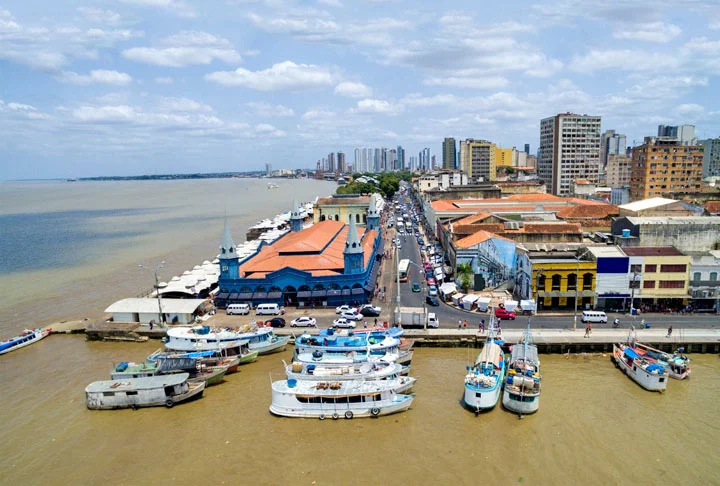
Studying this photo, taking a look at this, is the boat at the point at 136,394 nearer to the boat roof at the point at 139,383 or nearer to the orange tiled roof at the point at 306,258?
the boat roof at the point at 139,383

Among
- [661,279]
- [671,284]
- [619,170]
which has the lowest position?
[671,284]

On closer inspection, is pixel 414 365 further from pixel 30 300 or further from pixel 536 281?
pixel 30 300

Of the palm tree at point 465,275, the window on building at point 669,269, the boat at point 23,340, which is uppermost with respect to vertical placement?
the window on building at point 669,269

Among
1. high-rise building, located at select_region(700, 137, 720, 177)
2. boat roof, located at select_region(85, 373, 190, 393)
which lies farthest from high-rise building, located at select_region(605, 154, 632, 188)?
boat roof, located at select_region(85, 373, 190, 393)

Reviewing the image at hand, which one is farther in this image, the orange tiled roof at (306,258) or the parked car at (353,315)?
the orange tiled roof at (306,258)

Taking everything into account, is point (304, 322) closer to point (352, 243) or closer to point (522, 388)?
point (352, 243)

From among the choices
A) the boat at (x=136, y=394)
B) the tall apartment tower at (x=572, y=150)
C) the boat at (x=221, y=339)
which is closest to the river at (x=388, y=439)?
the boat at (x=136, y=394)

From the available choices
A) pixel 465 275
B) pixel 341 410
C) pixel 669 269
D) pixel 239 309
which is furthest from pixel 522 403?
pixel 239 309

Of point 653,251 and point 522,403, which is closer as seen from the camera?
point 522,403
